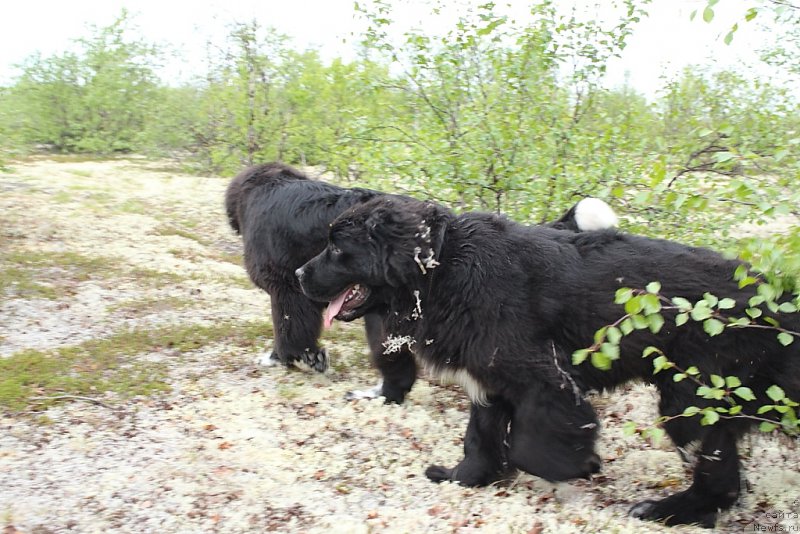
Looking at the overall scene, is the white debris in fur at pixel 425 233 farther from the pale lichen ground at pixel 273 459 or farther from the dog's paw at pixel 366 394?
the dog's paw at pixel 366 394

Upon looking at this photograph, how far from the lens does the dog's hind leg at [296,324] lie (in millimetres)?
6562

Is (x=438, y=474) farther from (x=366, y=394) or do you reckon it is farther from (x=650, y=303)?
(x=650, y=303)

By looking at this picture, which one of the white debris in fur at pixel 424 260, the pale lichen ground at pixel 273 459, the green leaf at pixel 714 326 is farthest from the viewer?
the white debris in fur at pixel 424 260

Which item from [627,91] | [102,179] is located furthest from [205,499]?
[102,179]

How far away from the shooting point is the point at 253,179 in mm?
7102

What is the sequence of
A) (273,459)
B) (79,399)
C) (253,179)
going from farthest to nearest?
(253,179)
(79,399)
(273,459)

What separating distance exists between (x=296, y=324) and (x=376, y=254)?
2479 mm

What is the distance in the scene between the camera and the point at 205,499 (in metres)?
4.36

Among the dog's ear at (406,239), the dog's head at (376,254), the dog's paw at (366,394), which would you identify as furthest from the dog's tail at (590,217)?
the dog's paw at (366,394)

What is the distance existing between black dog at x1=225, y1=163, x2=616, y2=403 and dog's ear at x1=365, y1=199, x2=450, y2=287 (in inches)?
67.3

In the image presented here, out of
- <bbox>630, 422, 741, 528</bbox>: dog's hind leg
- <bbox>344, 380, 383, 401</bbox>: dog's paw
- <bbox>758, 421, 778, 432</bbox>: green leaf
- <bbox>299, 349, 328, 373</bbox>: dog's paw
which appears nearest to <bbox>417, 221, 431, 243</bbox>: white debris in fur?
<bbox>630, 422, 741, 528</bbox>: dog's hind leg

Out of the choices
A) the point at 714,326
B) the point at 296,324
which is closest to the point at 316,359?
the point at 296,324

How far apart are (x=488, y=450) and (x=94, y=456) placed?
279 cm

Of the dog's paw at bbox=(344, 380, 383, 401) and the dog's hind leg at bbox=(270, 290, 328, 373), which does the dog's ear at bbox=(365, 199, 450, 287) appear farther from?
the dog's hind leg at bbox=(270, 290, 328, 373)
